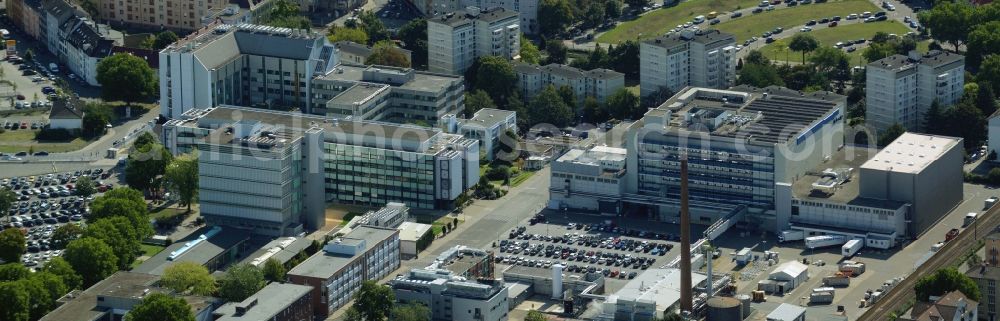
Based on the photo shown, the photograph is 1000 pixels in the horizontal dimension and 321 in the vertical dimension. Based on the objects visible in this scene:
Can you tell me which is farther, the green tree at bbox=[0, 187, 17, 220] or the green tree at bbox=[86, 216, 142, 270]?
the green tree at bbox=[0, 187, 17, 220]

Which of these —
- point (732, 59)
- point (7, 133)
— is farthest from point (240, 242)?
point (732, 59)

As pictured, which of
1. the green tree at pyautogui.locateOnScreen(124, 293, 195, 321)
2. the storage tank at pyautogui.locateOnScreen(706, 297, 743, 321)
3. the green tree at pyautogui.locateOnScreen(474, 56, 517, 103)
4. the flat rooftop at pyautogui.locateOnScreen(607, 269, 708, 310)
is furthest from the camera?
the green tree at pyautogui.locateOnScreen(474, 56, 517, 103)

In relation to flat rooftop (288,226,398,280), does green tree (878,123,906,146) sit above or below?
above

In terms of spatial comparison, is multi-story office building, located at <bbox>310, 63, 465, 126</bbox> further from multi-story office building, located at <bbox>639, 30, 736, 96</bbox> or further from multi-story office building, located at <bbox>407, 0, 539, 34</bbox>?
multi-story office building, located at <bbox>407, 0, 539, 34</bbox>

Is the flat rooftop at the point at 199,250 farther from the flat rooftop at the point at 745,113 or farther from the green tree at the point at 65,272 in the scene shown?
the flat rooftop at the point at 745,113

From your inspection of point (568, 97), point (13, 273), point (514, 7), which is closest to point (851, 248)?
point (568, 97)

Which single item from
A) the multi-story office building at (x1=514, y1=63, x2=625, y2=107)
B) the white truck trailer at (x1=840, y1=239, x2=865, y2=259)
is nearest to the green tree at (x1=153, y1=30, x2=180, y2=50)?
the multi-story office building at (x1=514, y1=63, x2=625, y2=107)
